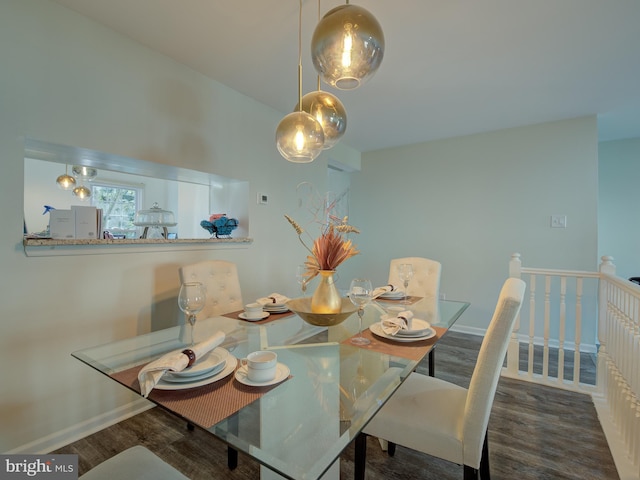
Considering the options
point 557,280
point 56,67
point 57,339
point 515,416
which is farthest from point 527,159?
point 57,339

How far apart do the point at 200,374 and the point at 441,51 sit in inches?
92.6

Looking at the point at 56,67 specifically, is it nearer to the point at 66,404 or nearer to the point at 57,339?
the point at 57,339

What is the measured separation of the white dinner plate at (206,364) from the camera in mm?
921

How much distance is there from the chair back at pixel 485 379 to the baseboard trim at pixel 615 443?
3.51 feet

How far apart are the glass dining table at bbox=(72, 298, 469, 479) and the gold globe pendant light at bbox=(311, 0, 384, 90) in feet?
3.57

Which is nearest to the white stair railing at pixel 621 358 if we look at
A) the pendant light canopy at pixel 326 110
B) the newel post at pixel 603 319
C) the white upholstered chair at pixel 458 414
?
the newel post at pixel 603 319

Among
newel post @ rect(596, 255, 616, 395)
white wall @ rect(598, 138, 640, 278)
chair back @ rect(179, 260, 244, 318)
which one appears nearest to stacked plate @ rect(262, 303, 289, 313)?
chair back @ rect(179, 260, 244, 318)

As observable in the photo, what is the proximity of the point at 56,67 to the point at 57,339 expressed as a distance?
1482 mm

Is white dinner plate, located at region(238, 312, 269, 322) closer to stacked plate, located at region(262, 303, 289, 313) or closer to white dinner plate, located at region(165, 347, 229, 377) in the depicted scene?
stacked plate, located at region(262, 303, 289, 313)

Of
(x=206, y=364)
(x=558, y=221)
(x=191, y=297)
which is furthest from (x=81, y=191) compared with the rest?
(x=558, y=221)

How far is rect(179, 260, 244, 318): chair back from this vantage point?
71.9 inches

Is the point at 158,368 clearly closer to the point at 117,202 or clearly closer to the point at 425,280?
the point at 425,280

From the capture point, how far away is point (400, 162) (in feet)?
14.0

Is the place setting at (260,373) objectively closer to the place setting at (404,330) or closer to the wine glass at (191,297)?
the wine glass at (191,297)
